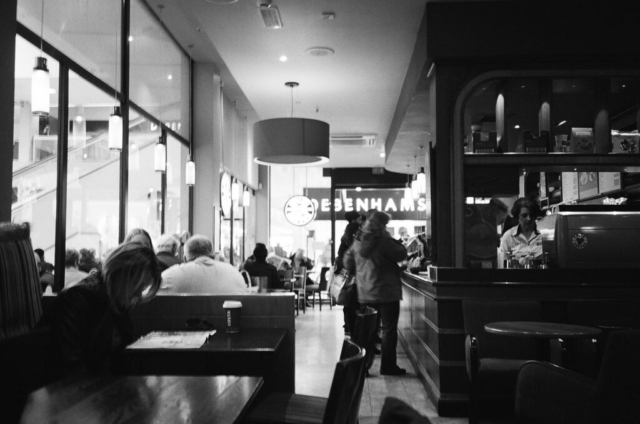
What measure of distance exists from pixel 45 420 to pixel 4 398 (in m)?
1.02

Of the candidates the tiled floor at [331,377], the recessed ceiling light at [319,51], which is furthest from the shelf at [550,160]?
the recessed ceiling light at [319,51]

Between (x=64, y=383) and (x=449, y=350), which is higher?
(x=64, y=383)

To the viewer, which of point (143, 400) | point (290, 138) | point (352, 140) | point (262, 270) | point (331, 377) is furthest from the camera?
point (352, 140)

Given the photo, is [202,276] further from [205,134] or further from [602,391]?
[205,134]

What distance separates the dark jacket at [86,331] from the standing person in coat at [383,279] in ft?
11.0

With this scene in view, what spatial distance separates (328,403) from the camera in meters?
1.58

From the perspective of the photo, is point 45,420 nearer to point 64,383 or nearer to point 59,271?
point 64,383

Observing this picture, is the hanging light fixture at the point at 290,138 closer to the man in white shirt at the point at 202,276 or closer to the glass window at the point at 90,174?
the man in white shirt at the point at 202,276

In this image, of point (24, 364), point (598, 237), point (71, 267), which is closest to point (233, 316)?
point (24, 364)

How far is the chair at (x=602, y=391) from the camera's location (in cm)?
245

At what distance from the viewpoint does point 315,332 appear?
8.75 metres

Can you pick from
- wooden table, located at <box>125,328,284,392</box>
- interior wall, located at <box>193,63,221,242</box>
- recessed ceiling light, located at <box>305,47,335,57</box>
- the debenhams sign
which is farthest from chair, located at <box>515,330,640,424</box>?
the debenhams sign

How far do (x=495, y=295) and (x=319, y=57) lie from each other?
3.67 meters

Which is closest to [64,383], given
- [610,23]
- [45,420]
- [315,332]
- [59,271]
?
[45,420]
